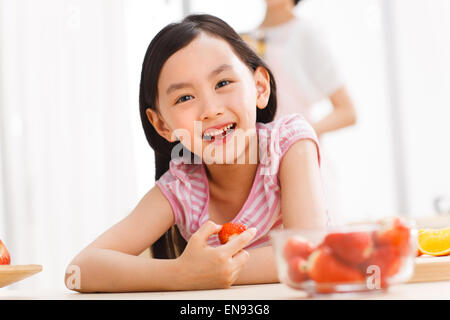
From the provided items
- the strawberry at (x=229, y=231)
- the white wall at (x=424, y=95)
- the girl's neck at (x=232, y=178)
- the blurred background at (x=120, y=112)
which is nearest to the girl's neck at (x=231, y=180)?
the girl's neck at (x=232, y=178)

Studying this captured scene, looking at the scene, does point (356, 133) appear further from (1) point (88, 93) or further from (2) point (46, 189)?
(2) point (46, 189)

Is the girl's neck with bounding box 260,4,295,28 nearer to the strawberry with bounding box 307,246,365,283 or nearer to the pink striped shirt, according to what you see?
the pink striped shirt

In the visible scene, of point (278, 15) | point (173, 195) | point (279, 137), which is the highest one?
point (278, 15)

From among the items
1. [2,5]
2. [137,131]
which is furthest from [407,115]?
[2,5]

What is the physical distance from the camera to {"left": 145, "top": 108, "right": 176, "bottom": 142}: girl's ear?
1153mm

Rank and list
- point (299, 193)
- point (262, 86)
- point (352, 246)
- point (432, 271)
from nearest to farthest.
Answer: point (352, 246) → point (432, 271) → point (299, 193) → point (262, 86)

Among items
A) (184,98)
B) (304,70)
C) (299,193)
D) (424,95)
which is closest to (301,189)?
(299,193)

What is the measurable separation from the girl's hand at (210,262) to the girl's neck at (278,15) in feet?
4.21

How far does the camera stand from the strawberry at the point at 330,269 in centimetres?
50

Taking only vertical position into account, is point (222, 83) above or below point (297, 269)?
above

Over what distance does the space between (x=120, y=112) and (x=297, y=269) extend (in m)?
2.49

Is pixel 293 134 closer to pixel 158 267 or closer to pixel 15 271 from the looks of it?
pixel 158 267

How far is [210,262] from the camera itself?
728 mm

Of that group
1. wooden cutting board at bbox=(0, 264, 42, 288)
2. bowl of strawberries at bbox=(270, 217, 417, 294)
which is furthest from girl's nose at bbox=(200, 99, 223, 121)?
bowl of strawberries at bbox=(270, 217, 417, 294)
